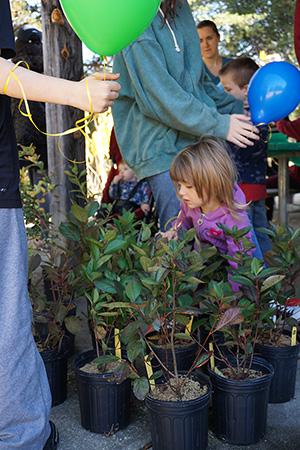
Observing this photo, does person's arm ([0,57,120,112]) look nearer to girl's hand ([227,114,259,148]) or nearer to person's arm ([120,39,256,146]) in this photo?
person's arm ([120,39,256,146])

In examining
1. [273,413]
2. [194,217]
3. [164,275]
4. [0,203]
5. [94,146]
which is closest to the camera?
[0,203]

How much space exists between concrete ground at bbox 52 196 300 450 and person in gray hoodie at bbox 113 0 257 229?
89cm

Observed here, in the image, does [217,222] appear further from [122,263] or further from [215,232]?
[122,263]

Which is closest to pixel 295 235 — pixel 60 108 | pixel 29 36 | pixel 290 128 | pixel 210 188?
pixel 210 188

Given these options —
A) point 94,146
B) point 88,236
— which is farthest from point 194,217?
point 94,146

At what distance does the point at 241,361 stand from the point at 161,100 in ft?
3.77

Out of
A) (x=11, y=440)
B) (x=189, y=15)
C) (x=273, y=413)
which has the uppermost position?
(x=189, y=15)

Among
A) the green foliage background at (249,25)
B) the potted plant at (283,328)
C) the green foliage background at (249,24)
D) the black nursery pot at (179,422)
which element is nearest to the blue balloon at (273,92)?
the potted plant at (283,328)

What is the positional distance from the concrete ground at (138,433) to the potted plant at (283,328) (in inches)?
3.2

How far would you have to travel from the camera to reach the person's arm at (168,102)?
2.69 m

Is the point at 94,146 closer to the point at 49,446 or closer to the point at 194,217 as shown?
the point at 194,217

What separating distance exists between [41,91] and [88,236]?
38.4 inches

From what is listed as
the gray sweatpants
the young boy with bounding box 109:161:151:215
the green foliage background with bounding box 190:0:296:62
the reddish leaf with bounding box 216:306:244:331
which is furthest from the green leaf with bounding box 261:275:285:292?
the green foliage background with bounding box 190:0:296:62

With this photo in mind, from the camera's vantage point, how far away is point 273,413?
2408 millimetres
